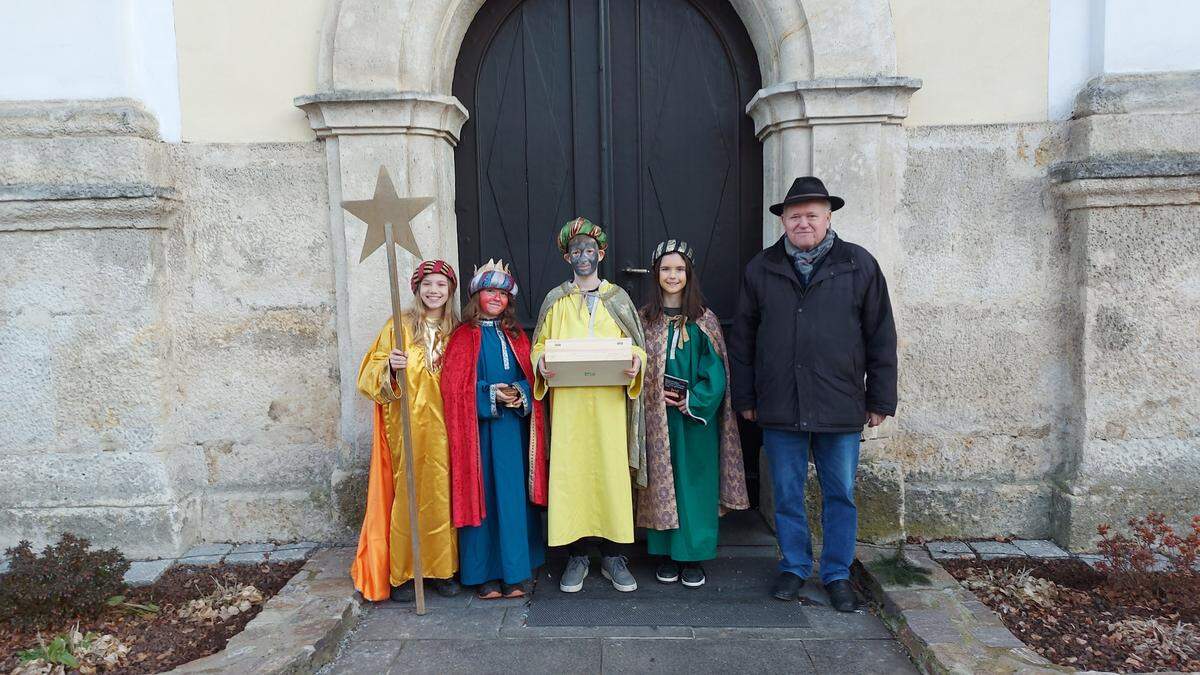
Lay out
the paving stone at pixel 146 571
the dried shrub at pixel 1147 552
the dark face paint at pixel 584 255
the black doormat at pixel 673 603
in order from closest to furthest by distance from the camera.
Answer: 1. the dried shrub at pixel 1147 552
2. the black doormat at pixel 673 603
3. the dark face paint at pixel 584 255
4. the paving stone at pixel 146 571

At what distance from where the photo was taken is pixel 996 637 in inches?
115

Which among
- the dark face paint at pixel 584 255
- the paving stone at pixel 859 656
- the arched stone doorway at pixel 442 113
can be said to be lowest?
the paving stone at pixel 859 656

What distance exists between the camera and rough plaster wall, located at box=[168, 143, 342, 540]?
4043 millimetres

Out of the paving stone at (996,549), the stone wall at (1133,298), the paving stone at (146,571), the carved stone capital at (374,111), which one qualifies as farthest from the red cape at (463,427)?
the stone wall at (1133,298)

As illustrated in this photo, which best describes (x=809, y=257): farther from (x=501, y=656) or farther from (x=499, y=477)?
(x=501, y=656)

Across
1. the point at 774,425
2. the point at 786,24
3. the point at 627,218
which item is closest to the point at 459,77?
the point at 627,218

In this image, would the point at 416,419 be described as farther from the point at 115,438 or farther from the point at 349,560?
the point at 115,438

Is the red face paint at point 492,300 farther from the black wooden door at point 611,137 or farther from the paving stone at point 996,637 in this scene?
the paving stone at point 996,637

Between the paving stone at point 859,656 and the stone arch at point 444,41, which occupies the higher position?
the stone arch at point 444,41

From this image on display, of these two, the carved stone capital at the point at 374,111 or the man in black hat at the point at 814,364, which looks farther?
the carved stone capital at the point at 374,111

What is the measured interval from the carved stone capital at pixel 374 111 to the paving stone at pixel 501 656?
239 centimetres

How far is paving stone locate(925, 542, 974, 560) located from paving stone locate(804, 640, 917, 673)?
88cm

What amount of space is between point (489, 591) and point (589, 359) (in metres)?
1.16

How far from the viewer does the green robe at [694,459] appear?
3.54 metres
